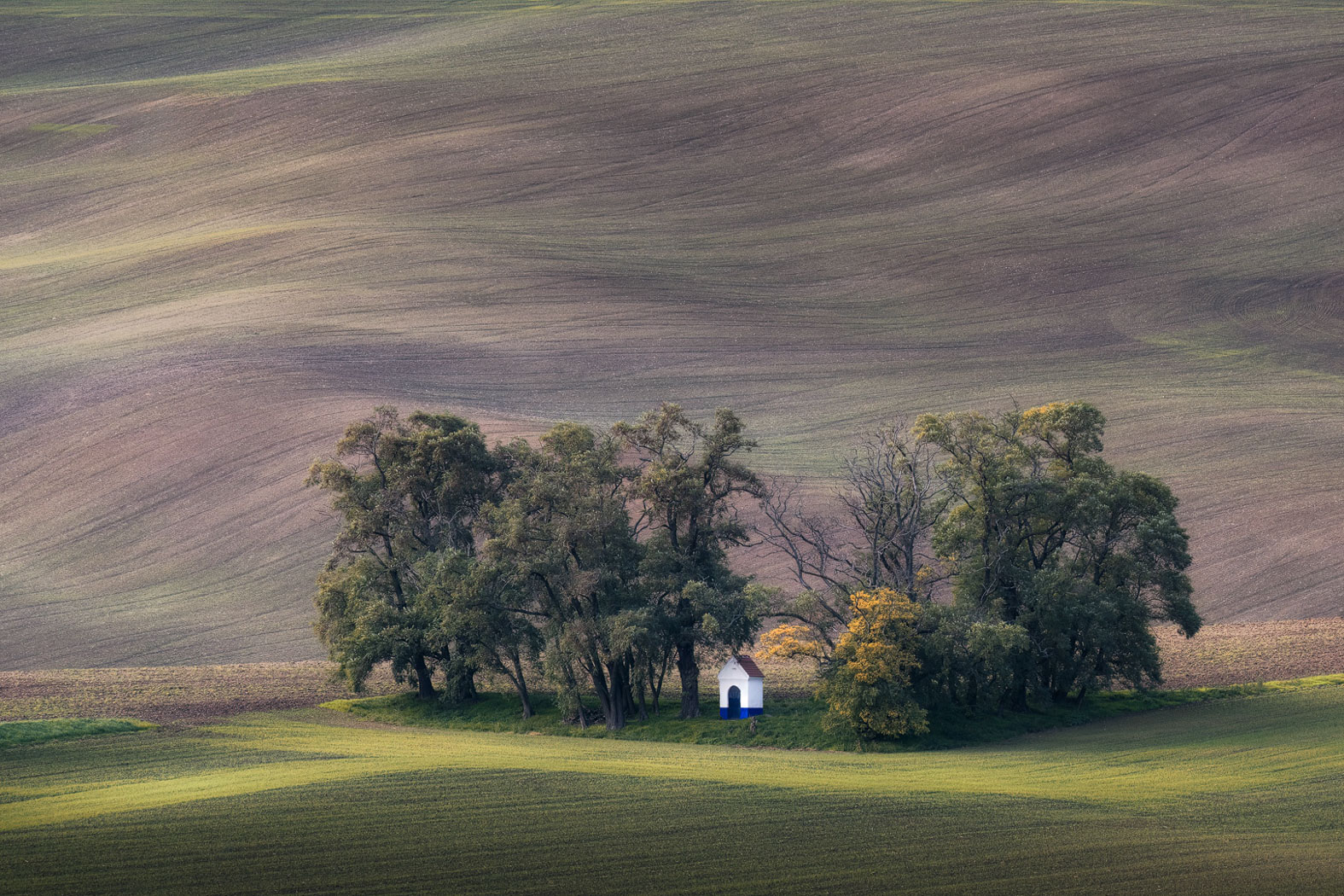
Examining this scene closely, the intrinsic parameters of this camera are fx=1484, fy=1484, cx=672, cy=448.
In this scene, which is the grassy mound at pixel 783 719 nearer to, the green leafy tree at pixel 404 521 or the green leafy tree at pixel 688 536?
the green leafy tree at pixel 404 521

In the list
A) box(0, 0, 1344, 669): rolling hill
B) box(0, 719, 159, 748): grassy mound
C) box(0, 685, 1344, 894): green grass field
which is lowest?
box(0, 685, 1344, 894): green grass field

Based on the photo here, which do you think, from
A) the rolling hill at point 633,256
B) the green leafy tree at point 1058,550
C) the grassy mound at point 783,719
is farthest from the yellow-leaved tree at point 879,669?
the rolling hill at point 633,256

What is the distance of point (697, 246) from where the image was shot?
4648 inches

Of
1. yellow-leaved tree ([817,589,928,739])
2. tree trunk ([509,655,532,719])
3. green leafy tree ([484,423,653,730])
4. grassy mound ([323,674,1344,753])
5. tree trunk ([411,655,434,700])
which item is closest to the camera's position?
yellow-leaved tree ([817,589,928,739])

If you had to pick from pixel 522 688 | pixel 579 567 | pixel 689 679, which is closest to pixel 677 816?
pixel 689 679

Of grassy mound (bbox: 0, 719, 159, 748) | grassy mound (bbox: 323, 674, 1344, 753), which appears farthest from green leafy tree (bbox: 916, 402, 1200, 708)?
grassy mound (bbox: 0, 719, 159, 748)

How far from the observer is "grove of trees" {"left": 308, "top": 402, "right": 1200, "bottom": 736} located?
5222 centimetres

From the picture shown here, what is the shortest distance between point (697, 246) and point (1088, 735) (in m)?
73.3

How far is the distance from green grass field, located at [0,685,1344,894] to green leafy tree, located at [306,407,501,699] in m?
8.68

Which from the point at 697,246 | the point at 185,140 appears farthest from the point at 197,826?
the point at 185,140

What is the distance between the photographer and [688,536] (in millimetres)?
55969

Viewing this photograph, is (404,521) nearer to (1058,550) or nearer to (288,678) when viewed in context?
(288,678)

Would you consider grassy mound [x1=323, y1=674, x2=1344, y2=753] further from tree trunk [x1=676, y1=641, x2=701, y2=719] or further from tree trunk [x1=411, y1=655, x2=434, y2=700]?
tree trunk [x1=676, y1=641, x2=701, y2=719]

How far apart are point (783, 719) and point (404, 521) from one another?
57.9ft
